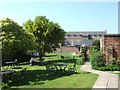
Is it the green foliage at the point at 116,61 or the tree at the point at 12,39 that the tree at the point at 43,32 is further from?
the tree at the point at 12,39

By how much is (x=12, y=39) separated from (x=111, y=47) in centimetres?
1052

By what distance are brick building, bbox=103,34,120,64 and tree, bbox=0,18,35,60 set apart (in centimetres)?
787

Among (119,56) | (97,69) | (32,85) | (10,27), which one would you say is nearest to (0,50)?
(10,27)

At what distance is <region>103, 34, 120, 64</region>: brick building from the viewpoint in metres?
27.5

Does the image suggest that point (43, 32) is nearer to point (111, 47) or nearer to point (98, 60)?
point (111, 47)

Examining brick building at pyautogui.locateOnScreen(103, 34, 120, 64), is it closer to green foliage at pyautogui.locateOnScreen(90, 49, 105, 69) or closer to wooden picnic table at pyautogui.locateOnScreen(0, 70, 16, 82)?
green foliage at pyautogui.locateOnScreen(90, 49, 105, 69)

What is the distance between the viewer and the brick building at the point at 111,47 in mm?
27531

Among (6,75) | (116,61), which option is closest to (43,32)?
(116,61)

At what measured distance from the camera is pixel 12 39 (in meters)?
21.7

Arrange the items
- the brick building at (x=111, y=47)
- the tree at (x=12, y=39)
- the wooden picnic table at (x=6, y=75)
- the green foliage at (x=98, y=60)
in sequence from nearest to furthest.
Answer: the wooden picnic table at (x=6, y=75), the tree at (x=12, y=39), the green foliage at (x=98, y=60), the brick building at (x=111, y=47)

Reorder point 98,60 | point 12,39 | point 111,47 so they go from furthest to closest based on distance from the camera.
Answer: point 111,47, point 98,60, point 12,39

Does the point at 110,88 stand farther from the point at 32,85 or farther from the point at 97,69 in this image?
the point at 97,69

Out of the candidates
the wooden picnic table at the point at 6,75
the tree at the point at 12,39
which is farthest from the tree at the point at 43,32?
the wooden picnic table at the point at 6,75

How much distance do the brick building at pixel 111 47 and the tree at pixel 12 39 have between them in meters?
7.87
